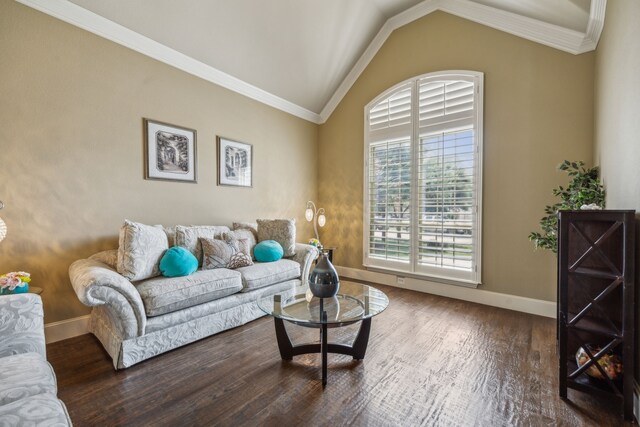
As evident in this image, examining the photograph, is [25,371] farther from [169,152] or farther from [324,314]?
[169,152]

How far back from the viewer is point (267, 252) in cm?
345

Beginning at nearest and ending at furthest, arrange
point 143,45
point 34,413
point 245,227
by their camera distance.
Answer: point 34,413 → point 143,45 → point 245,227

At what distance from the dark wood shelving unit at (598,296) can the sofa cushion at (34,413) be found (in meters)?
2.54

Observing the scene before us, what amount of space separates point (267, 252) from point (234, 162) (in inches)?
53.8

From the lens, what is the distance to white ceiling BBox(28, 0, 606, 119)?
2.83m

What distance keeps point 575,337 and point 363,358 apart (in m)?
1.46

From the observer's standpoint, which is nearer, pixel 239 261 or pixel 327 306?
pixel 327 306

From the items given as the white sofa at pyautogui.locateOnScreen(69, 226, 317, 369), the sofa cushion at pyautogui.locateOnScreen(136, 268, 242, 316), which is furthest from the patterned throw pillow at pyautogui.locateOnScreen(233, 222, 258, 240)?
the sofa cushion at pyautogui.locateOnScreen(136, 268, 242, 316)

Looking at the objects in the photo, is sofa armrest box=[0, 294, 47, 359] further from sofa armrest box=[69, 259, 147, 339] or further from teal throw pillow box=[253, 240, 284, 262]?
teal throw pillow box=[253, 240, 284, 262]

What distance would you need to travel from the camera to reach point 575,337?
2.00 metres

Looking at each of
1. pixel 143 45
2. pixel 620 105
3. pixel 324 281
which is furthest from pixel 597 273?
pixel 143 45

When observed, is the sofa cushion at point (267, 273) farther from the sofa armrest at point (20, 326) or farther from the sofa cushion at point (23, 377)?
the sofa cushion at point (23, 377)

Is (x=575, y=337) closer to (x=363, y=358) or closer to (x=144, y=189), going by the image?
(x=363, y=358)

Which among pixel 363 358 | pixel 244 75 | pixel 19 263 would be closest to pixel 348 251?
pixel 363 358
